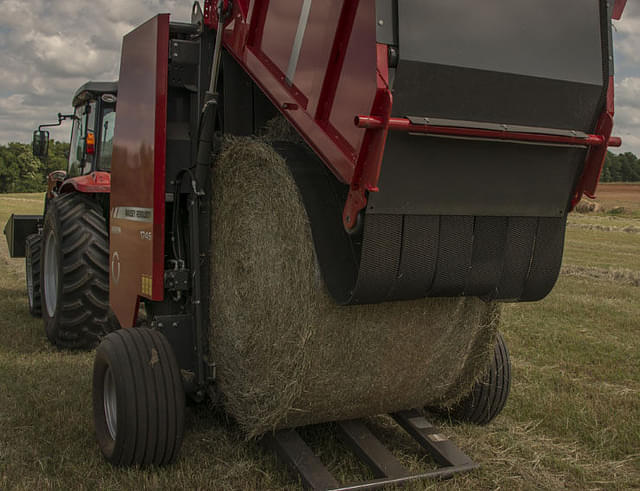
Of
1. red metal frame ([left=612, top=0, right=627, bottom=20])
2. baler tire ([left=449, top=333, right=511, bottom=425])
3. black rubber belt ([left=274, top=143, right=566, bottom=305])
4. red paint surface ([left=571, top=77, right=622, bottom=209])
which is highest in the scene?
red metal frame ([left=612, top=0, right=627, bottom=20])

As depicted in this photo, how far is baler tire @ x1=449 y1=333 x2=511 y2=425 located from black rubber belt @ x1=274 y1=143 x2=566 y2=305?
3.36 feet

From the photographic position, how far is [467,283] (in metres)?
3.19

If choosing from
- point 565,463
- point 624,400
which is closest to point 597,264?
point 624,400

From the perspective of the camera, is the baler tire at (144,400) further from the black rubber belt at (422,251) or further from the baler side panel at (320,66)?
the baler side panel at (320,66)

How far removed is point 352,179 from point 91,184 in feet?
12.8

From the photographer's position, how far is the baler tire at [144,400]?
3.52 meters

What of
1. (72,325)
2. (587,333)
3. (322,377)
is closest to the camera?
(322,377)

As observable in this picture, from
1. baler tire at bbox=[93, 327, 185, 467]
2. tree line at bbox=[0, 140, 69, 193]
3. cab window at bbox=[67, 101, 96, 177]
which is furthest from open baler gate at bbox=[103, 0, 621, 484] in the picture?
tree line at bbox=[0, 140, 69, 193]

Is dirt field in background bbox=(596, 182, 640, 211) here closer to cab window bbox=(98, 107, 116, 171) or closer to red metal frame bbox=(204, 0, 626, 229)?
cab window bbox=(98, 107, 116, 171)

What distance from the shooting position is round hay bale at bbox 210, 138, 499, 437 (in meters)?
3.31

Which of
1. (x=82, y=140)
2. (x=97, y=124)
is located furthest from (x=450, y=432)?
(x=82, y=140)

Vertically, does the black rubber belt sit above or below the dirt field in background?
below

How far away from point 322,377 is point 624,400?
8.46ft

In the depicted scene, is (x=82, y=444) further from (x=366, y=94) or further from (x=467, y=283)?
(x=366, y=94)
